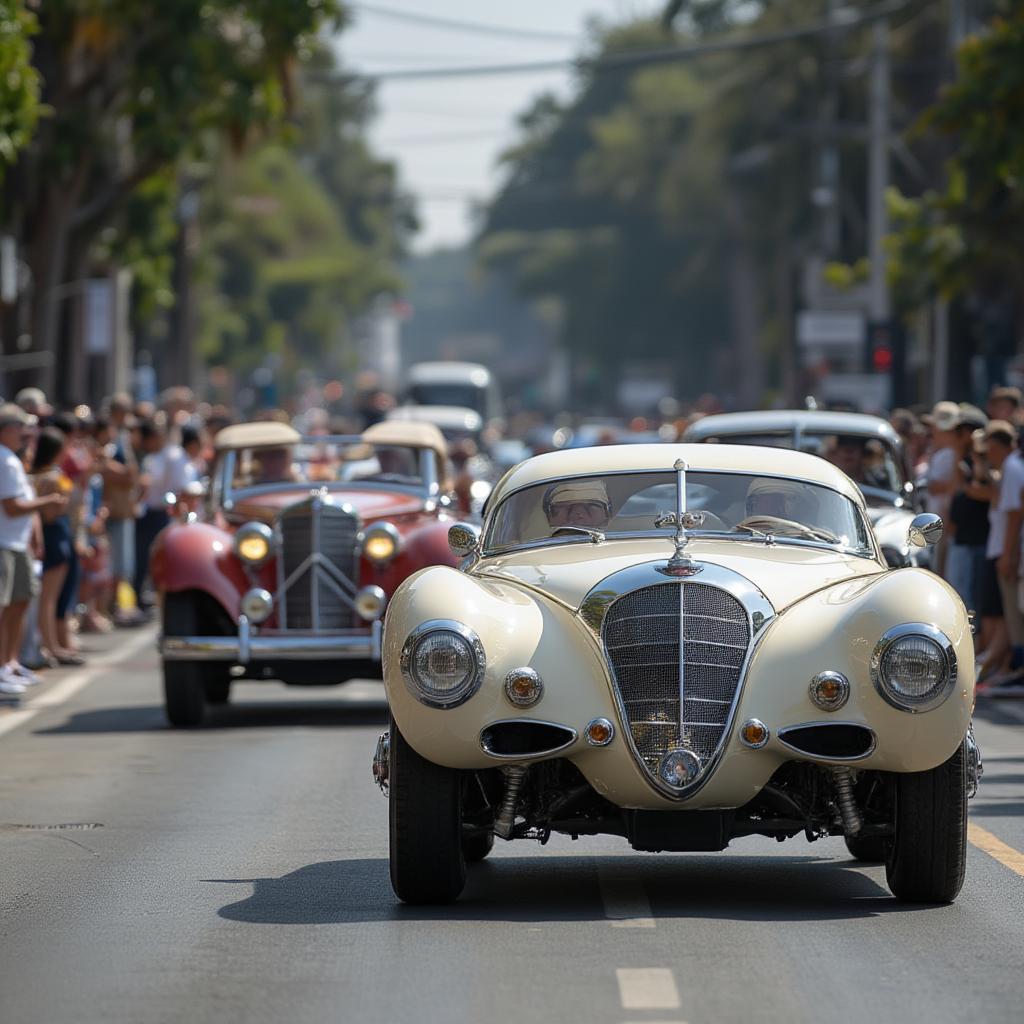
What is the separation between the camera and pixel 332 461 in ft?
62.1

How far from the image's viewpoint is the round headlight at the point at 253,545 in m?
16.2

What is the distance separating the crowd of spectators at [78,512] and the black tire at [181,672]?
79cm

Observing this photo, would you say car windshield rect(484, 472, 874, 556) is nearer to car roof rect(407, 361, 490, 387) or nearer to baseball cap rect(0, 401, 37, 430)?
baseball cap rect(0, 401, 37, 430)

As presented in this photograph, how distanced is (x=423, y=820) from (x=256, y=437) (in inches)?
363

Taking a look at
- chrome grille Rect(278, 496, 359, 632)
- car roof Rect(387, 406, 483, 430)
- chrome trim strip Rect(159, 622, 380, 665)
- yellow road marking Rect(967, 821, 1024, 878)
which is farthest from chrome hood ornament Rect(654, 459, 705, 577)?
car roof Rect(387, 406, 483, 430)

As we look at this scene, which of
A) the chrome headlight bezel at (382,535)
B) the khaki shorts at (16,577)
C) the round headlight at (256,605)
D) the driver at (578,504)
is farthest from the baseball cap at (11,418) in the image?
the driver at (578,504)

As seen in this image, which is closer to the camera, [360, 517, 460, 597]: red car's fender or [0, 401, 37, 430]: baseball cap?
[360, 517, 460, 597]: red car's fender

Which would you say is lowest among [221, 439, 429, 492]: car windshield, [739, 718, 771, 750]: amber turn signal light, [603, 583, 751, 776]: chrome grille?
[739, 718, 771, 750]: amber turn signal light

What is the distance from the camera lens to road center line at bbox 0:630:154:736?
16.7 meters

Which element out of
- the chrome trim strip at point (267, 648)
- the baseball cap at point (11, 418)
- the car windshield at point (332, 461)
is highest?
the baseball cap at point (11, 418)

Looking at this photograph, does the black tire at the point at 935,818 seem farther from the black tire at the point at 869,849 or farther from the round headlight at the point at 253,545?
the round headlight at the point at 253,545

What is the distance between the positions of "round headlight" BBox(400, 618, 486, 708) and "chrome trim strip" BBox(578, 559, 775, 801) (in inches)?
16.3

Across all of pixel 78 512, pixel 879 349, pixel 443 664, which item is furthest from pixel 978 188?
pixel 443 664

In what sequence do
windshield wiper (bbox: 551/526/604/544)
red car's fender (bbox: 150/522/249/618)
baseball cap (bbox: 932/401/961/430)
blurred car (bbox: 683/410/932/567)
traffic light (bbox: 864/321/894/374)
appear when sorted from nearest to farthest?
windshield wiper (bbox: 551/526/604/544) → red car's fender (bbox: 150/522/249/618) → blurred car (bbox: 683/410/932/567) → baseball cap (bbox: 932/401/961/430) → traffic light (bbox: 864/321/894/374)
